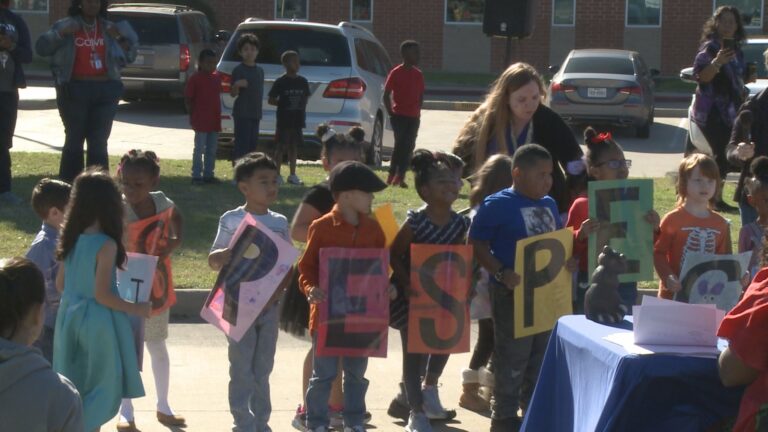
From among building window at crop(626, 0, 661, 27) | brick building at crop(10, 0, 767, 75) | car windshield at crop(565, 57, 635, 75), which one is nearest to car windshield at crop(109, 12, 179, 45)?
car windshield at crop(565, 57, 635, 75)

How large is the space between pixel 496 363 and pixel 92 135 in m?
6.07

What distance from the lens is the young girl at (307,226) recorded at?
6090 mm

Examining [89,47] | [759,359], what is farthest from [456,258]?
[89,47]

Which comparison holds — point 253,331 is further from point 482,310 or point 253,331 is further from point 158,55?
point 158,55

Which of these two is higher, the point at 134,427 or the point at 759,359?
the point at 759,359

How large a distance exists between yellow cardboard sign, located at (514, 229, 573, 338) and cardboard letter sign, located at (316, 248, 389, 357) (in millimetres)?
627

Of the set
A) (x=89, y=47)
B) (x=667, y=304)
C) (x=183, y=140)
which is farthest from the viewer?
(x=183, y=140)

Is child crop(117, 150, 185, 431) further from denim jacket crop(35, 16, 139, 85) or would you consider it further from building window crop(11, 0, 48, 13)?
building window crop(11, 0, 48, 13)

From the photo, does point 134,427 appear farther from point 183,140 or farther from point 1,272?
point 183,140

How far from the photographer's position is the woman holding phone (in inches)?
415

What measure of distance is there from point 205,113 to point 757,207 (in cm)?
788

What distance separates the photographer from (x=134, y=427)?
612 cm

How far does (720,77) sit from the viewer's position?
35.9ft

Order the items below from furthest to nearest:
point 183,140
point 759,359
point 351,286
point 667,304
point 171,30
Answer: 1. point 171,30
2. point 183,140
3. point 351,286
4. point 667,304
5. point 759,359
